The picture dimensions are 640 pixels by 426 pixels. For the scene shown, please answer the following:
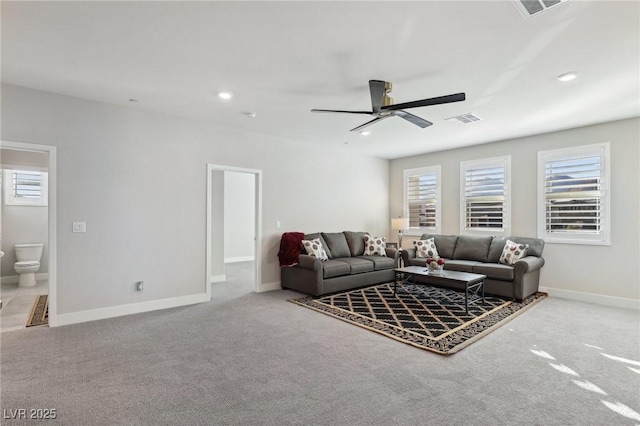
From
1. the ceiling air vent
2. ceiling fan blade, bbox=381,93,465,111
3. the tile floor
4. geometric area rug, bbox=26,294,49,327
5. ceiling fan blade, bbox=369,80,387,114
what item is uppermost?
the ceiling air vent

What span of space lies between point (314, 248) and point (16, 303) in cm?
456

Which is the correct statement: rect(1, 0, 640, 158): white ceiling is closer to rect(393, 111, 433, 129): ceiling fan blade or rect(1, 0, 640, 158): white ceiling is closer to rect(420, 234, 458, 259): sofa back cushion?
rect(393, 111, 433, 129): ceiling fan blade

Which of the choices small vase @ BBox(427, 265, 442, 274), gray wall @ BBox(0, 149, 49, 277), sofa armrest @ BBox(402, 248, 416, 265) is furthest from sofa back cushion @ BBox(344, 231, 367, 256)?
gray wall @ BBox(0, 149, 49, 277)

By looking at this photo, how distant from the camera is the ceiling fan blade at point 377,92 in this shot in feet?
10.3

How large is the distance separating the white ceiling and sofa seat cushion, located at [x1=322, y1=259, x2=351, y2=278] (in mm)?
2351

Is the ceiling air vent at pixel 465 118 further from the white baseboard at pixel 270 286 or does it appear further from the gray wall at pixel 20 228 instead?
the gray wall at pixel 20 228

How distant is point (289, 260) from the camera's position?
Answer: 593cm

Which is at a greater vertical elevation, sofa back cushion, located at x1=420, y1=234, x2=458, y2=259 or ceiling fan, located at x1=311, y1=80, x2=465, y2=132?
ceiling fan, located at x1=311, y1=80, x2=465, y2=132

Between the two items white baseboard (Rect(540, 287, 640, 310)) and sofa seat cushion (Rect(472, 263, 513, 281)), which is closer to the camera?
white baseboard (Rect(540, 287, 640, 310))

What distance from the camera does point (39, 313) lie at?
4.53 meters

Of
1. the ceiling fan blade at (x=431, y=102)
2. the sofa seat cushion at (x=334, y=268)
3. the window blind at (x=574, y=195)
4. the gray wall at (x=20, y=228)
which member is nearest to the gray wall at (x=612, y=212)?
the window blind at (x=574, y=195)

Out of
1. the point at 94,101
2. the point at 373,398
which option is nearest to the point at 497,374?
the point at 373,398

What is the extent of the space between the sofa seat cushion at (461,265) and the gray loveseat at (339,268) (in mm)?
1030

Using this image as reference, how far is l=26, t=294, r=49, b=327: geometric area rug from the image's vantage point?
416 centimetres
